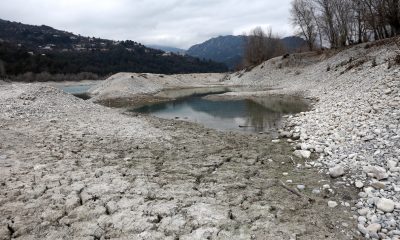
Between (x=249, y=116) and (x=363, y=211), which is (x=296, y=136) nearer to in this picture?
(x=363, y=211)

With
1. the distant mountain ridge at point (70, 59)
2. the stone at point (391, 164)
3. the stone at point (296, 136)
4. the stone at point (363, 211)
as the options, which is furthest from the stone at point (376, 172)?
the distant mountain ridge at point (70, 59)

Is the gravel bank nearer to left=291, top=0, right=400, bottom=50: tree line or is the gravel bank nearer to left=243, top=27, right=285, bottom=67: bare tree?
left=291, top=0, right=400, bottom=50: tree line

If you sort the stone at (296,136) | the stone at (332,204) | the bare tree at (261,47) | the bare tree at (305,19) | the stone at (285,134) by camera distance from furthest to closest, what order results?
the bare tree at (261,47), the bare tree at (305,19), the stone at (285,134), the stone at (296,136), the stone at (332,204)

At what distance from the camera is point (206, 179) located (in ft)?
28.4

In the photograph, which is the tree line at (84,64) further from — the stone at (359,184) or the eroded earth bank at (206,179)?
the stone at (359,184)

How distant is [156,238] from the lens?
19.2 ft

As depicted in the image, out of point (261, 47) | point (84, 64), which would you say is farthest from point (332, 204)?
point (84, 64)

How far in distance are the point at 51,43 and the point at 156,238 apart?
211922 millimetres

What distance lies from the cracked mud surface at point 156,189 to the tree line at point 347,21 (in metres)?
28.9

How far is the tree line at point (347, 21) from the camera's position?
33969mm

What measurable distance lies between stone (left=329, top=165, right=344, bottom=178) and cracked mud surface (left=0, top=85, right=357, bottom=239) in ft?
0.77

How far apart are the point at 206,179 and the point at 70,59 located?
146 metres

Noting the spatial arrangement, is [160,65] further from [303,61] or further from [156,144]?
[156,144]

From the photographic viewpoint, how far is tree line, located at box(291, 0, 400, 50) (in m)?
34.0
